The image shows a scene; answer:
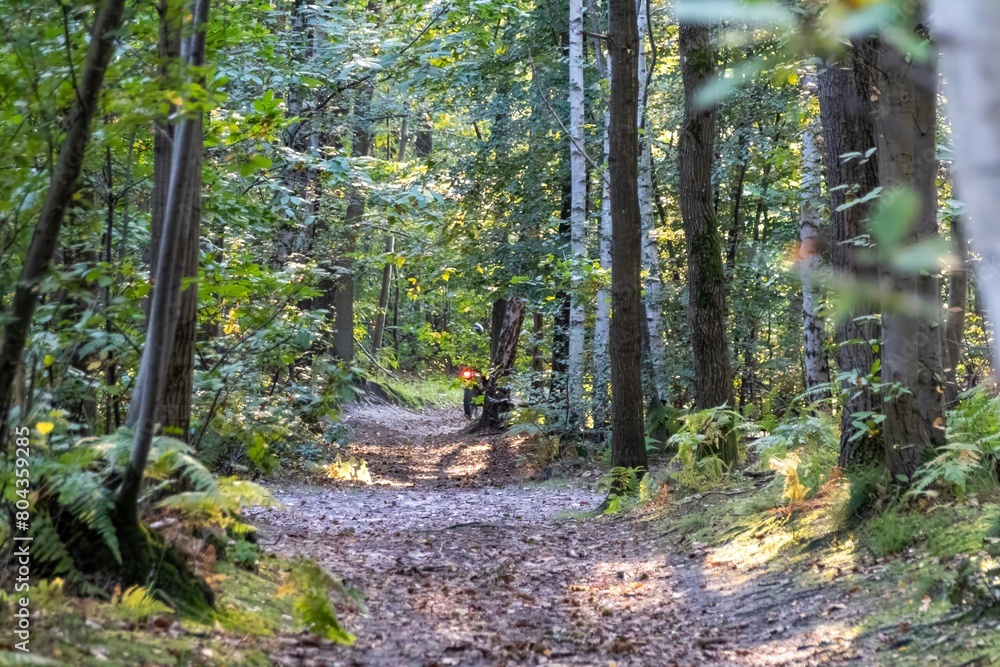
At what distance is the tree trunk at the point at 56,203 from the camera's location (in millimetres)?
3465

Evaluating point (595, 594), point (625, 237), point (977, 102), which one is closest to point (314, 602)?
point (595, 594)

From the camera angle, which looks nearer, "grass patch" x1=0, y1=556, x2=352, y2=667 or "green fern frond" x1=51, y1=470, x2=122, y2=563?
"grass patch" x1=0, y1=556, x2=352, y2=667

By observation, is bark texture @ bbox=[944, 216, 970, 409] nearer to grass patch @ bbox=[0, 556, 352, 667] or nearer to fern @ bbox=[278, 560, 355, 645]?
fern @ bbox=[278, 560, 355, 645]

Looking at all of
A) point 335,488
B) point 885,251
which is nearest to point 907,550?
point 885,251

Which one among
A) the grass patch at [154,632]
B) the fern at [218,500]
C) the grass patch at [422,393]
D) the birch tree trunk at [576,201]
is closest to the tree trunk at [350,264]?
the birch tree trunk at [576,201]

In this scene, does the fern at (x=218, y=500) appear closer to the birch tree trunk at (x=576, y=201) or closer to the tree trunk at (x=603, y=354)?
the birch tree trunk at (x=576, y=201)

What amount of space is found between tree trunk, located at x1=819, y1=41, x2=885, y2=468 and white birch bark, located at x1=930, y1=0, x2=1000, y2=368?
5892mm

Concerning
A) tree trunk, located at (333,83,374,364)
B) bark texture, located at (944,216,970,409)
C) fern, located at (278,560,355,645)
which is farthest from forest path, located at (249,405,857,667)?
tree trunk, located at (333,83,374,364)

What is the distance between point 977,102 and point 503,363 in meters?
21.1

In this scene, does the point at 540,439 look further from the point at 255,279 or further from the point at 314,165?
the point at 255,279

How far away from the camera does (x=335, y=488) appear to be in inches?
495

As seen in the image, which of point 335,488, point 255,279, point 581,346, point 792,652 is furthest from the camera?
point 581,346

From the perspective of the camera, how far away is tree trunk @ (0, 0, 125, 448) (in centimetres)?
346

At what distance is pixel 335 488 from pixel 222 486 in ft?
27.5
